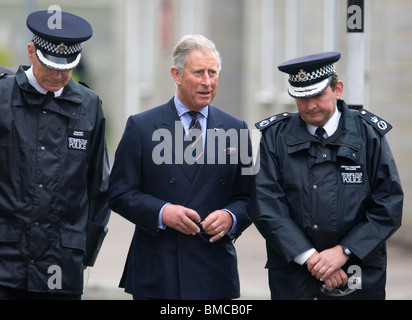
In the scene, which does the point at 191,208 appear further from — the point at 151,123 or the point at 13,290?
the point at 13,290

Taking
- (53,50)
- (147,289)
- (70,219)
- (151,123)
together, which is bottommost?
(147,289)

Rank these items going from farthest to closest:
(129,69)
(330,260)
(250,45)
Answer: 1. (129,69)
2. (250,45)
3. (330,260)

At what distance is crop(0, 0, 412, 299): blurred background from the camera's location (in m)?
11.2

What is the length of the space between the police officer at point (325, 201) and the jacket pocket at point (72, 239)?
0.98 metres

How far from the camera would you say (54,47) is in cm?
603

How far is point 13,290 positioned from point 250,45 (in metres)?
14.2

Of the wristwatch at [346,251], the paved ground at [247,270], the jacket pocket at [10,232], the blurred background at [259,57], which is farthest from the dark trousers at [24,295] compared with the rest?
the paved ground at [247,270]

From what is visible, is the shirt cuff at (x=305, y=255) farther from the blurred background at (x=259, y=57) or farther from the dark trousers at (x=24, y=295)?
the dark trousers at (x=24, y=295)

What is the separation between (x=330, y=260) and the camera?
562 cm

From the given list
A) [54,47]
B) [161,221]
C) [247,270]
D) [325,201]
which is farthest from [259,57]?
[325,201]

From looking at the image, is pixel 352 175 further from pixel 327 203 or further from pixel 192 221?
pixel 192 221

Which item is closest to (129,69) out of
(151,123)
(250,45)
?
(250,45)

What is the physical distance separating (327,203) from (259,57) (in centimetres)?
1366
